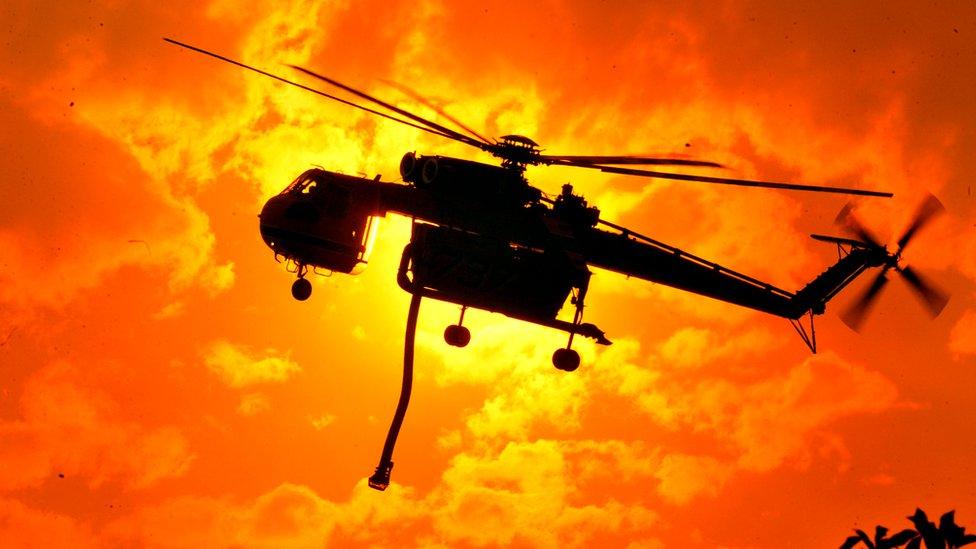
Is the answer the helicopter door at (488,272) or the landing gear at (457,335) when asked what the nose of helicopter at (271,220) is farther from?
the landing gear at (457,335)

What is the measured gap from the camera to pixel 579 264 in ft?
94.6

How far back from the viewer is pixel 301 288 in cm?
2981

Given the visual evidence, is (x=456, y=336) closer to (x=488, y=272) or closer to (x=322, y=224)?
(x=488, y=272)

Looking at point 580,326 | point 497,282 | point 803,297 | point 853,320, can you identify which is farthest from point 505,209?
point 853,320

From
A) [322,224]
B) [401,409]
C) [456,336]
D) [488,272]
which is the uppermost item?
[322,224]

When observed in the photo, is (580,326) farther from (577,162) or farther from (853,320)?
(853,320)

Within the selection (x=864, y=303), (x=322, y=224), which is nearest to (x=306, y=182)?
(x=322, y=224)

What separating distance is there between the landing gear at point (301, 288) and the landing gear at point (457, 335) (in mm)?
4258

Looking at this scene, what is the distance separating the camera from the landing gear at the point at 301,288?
29.7 m

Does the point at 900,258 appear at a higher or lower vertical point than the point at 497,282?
higher

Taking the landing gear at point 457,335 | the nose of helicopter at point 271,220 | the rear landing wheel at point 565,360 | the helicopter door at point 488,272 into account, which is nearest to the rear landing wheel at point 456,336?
the landing gear at point 457,335

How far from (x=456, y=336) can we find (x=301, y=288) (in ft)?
15.8

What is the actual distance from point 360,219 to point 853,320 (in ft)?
54.9

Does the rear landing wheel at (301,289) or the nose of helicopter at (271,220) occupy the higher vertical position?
the nose of helicopter at (271,220)
